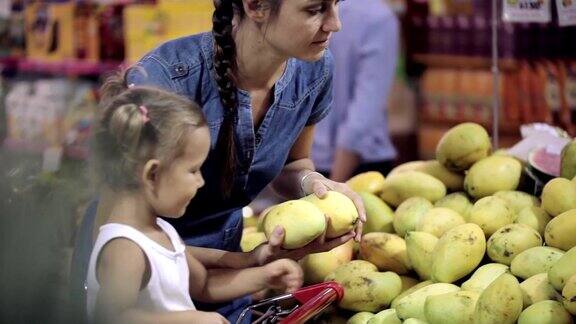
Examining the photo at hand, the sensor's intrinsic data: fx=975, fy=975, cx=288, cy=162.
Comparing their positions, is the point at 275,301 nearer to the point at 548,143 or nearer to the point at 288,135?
the point at 288,135

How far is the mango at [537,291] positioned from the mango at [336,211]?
0.38 m

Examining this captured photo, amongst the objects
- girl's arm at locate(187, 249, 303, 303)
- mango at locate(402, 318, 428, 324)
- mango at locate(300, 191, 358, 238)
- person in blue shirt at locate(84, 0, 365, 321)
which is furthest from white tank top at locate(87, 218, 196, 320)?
mango at locate(402, 318, 428, 324)

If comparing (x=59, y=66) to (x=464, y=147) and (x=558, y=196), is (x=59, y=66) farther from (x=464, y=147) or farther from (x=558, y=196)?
(x=558, y=196)

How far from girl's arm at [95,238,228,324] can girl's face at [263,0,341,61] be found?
547 millimetres

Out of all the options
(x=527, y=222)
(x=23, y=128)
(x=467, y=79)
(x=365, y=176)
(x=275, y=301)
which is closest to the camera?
(x=275, y=301)

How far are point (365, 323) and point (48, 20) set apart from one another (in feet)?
11.4

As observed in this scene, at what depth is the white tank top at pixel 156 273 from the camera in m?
1.48

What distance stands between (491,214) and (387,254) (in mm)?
260

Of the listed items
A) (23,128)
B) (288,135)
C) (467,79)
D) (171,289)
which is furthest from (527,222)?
(467,79)

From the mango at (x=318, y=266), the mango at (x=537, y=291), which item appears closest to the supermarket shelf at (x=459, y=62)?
the mango at (x=318, y=266)

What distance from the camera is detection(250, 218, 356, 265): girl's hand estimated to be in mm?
1780

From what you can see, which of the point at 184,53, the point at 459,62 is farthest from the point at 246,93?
the point at 459,62

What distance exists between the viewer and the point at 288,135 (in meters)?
2.09

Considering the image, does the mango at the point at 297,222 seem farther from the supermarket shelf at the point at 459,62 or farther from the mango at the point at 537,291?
the supermarket shelf at the point at 459,62
